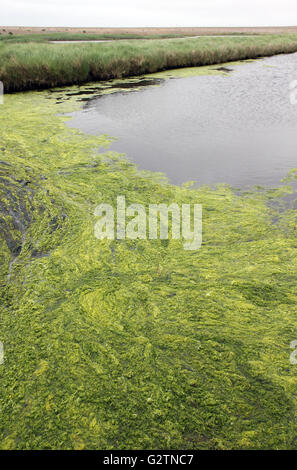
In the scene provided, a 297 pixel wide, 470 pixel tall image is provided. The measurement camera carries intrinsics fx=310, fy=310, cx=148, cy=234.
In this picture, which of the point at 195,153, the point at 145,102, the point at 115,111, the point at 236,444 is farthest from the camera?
the point at 145,102

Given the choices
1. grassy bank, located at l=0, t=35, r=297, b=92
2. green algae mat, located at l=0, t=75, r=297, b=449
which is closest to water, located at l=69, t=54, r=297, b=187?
green algae mat, located at l=0, t=75, r=297, b=449

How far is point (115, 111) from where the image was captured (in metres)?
7.65

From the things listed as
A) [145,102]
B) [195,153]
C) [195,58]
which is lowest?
[195,153]

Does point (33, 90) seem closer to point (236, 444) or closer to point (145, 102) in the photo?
point (145, 102)

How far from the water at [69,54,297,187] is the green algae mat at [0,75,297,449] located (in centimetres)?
83

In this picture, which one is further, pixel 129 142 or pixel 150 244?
pixel 129 142

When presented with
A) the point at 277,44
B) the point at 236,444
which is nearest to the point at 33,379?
the point at 236,444

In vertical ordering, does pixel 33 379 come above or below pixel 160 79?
below

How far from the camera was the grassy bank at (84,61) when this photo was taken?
9.32 m

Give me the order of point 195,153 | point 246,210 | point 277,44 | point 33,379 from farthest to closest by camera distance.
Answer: point 277,44
point 195,153
point 246,210
point 33,379

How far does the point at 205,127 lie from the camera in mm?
6488

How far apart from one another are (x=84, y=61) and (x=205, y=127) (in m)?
6.39

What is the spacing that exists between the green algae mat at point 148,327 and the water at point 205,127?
832 millimetres

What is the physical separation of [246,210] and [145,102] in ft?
20.1
